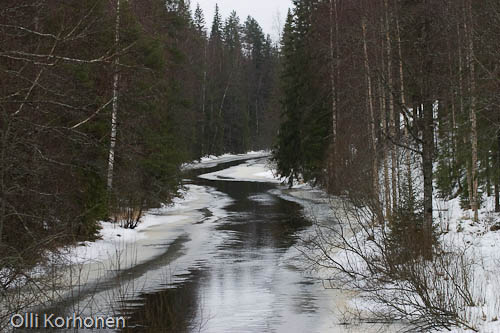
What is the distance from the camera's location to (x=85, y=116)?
14.5 metres

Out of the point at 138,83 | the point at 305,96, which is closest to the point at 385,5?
the point at 138,83

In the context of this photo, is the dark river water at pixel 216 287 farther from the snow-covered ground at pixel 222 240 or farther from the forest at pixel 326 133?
the forest at pixel 326 133

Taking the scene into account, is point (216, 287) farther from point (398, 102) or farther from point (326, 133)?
point (326, 133)

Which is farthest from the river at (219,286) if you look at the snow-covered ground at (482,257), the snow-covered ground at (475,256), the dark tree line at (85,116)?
the snow-covered ground at (482,257)

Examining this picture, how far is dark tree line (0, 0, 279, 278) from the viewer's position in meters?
7.42

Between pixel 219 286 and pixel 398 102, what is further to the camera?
pixel 219 286

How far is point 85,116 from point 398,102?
24.2 ft

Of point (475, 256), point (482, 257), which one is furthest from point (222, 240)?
point (482, 257)

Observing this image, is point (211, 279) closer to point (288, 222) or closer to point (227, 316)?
point (227, 316)

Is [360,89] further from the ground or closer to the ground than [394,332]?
further from the ground

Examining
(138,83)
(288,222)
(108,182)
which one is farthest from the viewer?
(288,222)

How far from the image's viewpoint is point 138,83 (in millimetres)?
21766

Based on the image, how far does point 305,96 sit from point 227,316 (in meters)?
30.9

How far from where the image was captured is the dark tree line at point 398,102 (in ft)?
45.9
